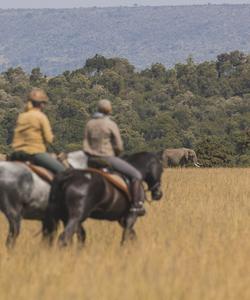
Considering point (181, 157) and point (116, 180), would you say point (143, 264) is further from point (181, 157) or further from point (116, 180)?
point (181, 157)

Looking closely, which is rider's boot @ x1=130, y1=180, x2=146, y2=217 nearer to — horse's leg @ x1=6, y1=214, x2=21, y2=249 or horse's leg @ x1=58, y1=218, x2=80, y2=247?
horse's leg @ x1=58, y1=218, x2=80, y2=247

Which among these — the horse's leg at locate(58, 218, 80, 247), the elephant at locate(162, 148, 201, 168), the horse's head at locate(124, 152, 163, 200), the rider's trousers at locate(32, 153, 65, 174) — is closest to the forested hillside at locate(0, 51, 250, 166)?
the elephant at locate(162, 148, 201, 168)

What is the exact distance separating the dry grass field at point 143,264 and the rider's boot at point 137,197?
0.40m

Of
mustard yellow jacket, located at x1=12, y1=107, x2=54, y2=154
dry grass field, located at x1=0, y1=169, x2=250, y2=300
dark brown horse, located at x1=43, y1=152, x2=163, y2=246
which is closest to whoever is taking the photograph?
dry grass field, located at x1=0, y1=169, x2=250, y2=300

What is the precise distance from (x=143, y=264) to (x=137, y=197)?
2283 millimetres

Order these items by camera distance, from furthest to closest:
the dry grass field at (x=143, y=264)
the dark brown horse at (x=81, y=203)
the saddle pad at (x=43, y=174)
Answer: the saddle pad at (x=43, y=174) < the dark brown horse at (x=81, y=203) < the dry grass field at (x=143, y=264)

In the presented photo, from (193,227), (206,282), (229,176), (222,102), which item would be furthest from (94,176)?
(222,102)

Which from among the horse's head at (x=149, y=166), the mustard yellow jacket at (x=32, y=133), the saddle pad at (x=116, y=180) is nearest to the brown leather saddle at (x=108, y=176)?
the saddle pad at (x=116, y=180)

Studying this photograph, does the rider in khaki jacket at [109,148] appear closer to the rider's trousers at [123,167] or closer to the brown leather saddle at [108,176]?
the rider's trousers at [123,167]

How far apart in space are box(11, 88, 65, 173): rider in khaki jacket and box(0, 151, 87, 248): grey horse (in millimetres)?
216

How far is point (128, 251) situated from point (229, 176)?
2018 centimetres

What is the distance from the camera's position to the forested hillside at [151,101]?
9294 cm

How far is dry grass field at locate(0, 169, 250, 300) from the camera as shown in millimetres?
7914

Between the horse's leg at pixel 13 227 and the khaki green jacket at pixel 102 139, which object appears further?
the khaki green jacket at pixel 102 139
